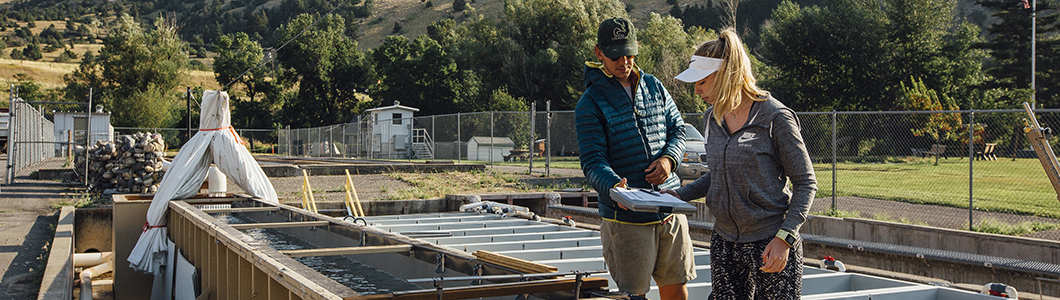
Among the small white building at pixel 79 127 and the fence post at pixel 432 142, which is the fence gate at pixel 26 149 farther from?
the fence post at pixel 432 142

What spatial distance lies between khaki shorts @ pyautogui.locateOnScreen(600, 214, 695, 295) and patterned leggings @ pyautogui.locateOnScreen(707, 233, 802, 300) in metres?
0.43

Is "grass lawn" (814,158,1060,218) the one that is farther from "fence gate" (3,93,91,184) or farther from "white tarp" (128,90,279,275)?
"fence gate" (3,93,91,184)

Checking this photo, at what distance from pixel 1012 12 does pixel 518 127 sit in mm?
29375

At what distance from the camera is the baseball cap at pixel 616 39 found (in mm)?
3242

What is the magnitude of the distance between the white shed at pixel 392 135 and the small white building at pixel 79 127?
10415mm

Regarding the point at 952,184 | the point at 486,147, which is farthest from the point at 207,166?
the point at 486,147

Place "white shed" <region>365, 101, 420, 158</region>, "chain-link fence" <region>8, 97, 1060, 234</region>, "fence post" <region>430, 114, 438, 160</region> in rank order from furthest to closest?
"white shed" <region>365, 101, 420, 158</region>, "fence post" <region>430, 114, 438, 160</region>, "chain-link fence" <region>8, 97, 1060, 234</region>

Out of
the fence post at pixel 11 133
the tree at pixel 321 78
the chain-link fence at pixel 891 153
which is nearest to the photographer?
the chain-link fence at pixel 891 153

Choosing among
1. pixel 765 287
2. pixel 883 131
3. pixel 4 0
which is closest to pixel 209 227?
pixel 765 287

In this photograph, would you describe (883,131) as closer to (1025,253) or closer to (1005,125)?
(1005,125)

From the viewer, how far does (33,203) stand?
1420cm

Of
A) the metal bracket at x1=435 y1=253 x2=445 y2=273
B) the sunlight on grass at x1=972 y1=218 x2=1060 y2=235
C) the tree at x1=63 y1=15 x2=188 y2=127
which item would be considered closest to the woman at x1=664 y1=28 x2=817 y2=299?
the metal bracket at x1=435 y1=253 x2=445 y2=273

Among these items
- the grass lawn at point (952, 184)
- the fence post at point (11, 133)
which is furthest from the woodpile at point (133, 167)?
the grass lawn at point (952, 184)

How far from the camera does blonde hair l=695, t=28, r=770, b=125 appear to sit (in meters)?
2.62
